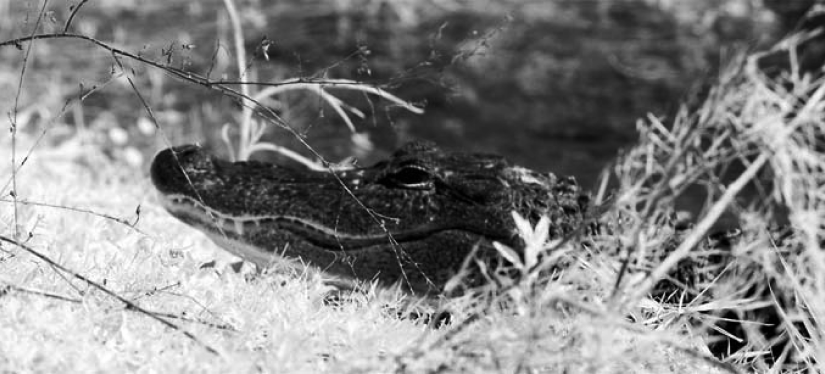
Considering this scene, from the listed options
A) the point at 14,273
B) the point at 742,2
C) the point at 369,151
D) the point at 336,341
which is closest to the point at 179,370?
the point at 336,341

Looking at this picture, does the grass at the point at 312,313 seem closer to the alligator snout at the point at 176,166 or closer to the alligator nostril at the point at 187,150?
the alligator snout at the point at 176,166

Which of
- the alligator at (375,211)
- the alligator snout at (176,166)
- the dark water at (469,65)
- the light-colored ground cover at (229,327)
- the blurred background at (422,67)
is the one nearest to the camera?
the light-colored ground cover at (229,327)

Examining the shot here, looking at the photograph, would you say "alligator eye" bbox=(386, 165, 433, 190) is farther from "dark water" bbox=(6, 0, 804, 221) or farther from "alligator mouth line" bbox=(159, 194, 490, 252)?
"dark water" bbox=(6, 0, 804, 221)

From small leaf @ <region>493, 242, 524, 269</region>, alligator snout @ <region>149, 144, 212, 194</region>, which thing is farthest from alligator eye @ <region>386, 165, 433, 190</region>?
small leaf @ <region>493, 242, 524, 269</region>

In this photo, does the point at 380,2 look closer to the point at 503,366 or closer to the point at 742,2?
the point at 742,2

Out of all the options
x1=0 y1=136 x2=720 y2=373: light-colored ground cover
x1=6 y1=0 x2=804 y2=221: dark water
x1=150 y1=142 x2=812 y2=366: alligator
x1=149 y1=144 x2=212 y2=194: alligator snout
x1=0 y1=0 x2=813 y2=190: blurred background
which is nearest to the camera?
x1=0 y1=136 x2=720 y2=373: light-colored ground cover

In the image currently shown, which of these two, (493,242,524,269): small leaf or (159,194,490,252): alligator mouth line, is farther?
(159,194,490,252): alligator mouth line

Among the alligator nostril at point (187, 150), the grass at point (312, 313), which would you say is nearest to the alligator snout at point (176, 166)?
the alligator nostril at point (187, 150)

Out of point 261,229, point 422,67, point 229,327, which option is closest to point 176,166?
point 261,229
